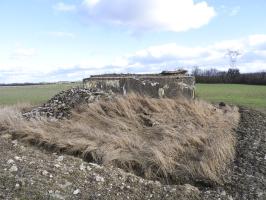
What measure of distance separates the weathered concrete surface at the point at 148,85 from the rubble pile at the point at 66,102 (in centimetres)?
82

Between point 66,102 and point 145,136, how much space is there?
3162 mm

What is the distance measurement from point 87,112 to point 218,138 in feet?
10.2

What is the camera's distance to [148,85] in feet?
46.1

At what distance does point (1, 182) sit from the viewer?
6.84 meters

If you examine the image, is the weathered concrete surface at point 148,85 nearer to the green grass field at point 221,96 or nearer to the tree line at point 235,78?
the green grass field at point 221,96

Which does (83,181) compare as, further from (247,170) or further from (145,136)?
(247,170)

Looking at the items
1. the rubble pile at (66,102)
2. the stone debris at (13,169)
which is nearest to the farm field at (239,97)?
the rubble pile at (66,102)

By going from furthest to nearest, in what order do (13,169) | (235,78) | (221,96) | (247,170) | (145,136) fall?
(235,78) → (221,96) → (145,136) → (247,170) → (13,169)

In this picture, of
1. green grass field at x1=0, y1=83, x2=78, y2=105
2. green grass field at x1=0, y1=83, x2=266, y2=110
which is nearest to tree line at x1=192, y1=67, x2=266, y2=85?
green grass field at x1=0, y1=83, x2=266, y2=110

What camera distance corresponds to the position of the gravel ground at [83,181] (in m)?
6.82

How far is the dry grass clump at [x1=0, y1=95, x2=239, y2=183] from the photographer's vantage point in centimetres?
849

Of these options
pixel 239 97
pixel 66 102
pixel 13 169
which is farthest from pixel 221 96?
pixel 13 169

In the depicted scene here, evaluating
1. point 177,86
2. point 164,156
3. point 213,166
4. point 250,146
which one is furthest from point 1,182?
point 177,86

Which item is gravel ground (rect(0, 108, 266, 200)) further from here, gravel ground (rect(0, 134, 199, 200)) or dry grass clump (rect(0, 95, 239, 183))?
dry grass clump (rect(0, 95, 239, 183))
